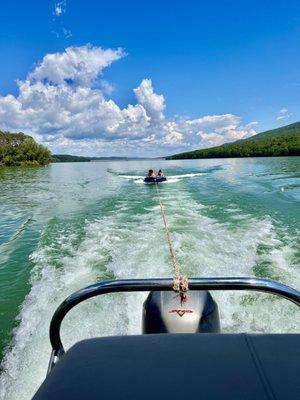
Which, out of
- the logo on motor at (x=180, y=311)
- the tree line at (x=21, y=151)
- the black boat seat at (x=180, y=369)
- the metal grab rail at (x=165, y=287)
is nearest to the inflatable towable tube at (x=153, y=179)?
the logo on motor at (x=180, y=311)

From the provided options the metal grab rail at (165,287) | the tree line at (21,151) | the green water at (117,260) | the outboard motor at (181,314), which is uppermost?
the metal grab rail at (165,287)

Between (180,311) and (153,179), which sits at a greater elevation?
(180,311)

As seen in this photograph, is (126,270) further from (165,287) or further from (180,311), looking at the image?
(165,287)

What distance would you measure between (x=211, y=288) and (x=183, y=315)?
55.6 inches

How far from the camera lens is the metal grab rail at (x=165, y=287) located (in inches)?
86.0

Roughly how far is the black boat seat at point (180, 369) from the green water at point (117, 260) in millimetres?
3205

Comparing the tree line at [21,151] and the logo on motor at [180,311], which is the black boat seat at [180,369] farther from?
the tree line at [21,151]

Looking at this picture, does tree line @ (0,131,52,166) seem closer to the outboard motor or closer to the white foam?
the white foam

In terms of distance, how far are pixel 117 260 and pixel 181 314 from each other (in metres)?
4.83

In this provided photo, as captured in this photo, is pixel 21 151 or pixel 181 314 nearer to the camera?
pixel 181 314

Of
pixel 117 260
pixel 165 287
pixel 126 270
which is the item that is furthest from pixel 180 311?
pixel 117 260

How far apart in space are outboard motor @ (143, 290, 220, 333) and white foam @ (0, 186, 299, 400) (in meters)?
1.81

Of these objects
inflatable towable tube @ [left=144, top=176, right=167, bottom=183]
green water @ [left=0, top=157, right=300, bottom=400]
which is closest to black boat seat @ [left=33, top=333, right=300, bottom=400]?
green water @ [left=0, top=157, right=300, bottom=400]

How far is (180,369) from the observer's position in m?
1.45
